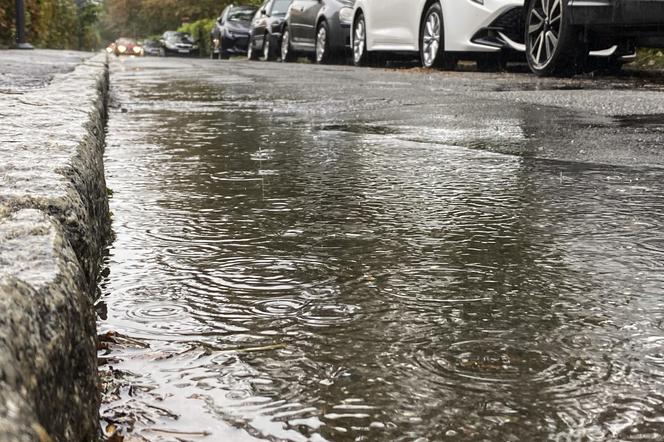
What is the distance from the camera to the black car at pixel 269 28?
18728 millimetres

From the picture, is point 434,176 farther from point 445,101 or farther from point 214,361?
point 445,101

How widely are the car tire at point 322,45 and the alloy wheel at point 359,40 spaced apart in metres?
1.33

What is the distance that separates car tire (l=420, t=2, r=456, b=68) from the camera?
9.91 meters

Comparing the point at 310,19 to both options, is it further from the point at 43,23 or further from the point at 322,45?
the point at 43,23

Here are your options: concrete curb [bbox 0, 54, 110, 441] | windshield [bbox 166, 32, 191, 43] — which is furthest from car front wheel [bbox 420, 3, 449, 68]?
windshield [bbox 166, 32, 191, 43]

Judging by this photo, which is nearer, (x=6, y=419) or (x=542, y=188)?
(x=6, y=419)

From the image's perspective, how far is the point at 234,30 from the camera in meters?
24.9

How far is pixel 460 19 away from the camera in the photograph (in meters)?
9.27

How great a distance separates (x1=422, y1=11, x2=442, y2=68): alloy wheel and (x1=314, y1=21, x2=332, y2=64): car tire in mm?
3798

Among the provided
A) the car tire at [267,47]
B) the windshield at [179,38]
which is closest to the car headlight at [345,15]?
the car tire at [267,47]

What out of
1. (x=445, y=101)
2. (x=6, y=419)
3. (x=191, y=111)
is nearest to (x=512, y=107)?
(x=445, y=101)

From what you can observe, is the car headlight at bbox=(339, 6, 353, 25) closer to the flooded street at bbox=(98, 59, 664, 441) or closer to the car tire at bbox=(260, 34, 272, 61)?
the car tire at bbox=(260, 34, 272, 61)

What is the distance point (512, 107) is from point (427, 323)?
4.31 metres

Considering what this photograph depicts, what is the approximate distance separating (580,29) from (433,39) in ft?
9.14
